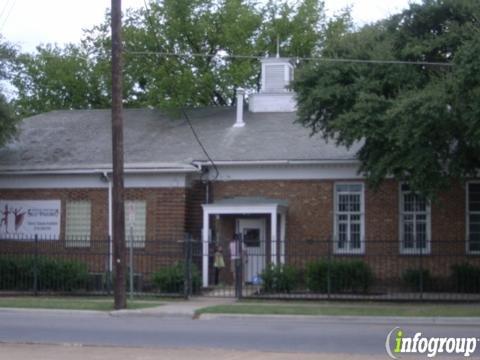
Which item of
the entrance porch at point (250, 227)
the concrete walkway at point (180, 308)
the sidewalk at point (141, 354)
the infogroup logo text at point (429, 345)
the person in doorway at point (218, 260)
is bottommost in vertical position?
the concrete walkway at point (180, 308)

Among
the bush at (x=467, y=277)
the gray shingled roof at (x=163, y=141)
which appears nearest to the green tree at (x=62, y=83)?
the gray shingled roof at (x=163, y=141)

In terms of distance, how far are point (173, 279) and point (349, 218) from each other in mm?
6158

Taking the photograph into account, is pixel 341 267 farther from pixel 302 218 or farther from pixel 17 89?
pixel 17 89

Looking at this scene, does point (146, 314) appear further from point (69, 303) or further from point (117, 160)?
point (117, 160)

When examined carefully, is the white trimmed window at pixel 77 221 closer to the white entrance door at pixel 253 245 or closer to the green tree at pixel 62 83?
the white entrance door at pixel 253 245

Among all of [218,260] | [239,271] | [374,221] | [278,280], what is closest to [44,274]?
[218,260]

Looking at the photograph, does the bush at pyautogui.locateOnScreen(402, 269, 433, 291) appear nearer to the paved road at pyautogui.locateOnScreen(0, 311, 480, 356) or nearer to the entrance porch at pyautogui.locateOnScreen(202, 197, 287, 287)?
the entrance porch at pyautogui.locateOnScreen(202, 197, 287, 287)

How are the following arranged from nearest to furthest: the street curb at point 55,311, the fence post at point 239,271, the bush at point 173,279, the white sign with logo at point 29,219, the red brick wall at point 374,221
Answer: the street curb at point 55,311 < the fence post at point 239,271 < the bush at point 173,279 < the red brick wall at point 374,221 < the white sign with logo at point 29,219

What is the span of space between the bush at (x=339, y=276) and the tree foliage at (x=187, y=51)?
558 inches

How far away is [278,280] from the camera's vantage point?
Answer: 95.7 ft

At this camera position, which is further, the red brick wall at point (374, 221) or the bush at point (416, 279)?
the red brick wall at point (374, 221)

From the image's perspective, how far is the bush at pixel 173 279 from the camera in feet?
97.4

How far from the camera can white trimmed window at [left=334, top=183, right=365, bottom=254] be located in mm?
31703

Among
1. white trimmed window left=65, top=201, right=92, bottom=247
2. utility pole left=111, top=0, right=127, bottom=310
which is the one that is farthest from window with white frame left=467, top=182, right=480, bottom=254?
white trimmed window left=65, top=201, right=92, bottom=247
